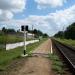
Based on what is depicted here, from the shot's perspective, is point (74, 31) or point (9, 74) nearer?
point (9, 74)

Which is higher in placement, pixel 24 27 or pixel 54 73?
pixel 24 27

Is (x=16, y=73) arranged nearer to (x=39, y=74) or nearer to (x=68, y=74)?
(x=39, y=74)

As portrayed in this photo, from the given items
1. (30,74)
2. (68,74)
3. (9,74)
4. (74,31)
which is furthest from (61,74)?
(74,31)

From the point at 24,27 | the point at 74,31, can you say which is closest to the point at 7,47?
the point at 24,27

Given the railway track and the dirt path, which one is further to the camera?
the railway track

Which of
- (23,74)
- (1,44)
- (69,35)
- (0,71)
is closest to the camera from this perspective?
(23,74)

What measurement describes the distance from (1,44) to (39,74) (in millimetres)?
24935

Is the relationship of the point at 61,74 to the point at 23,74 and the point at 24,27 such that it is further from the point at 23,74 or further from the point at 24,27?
the point at 24,27

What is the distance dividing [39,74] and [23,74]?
94cm

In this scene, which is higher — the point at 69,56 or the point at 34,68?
the point at 34,68

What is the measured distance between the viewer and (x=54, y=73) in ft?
53.8

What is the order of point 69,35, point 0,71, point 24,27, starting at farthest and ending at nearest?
point 69,35, point 24,27, point 0,71

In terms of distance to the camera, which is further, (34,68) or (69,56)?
(69,56)

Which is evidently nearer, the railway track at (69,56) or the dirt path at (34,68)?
the dirt path at (34,68)
